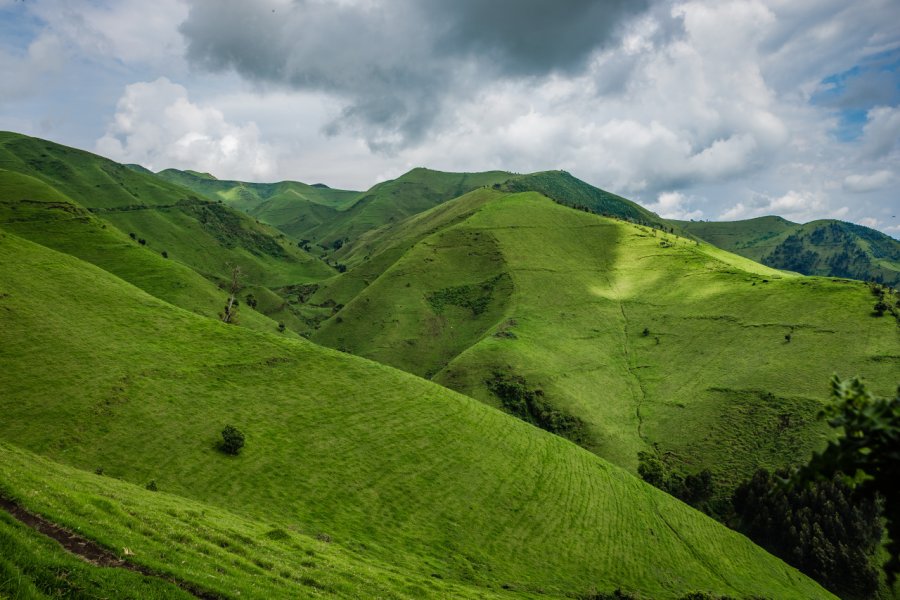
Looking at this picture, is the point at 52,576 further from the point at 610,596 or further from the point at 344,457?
the point at 610,596

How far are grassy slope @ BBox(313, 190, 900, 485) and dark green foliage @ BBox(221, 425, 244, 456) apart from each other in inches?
3253

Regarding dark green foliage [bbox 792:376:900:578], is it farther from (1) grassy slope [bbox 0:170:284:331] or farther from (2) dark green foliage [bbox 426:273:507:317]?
(2) dark green foliage [bbox 426:273:507:317]

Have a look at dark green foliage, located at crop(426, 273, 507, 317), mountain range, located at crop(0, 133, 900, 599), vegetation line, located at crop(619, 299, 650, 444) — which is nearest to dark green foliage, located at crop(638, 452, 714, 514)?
mountain range, located at crop(0, 133, 900, 599)

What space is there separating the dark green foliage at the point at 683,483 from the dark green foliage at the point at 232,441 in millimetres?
82000

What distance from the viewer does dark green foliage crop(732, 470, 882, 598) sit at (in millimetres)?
82375

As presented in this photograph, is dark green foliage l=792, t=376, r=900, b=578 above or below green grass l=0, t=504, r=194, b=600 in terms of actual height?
above

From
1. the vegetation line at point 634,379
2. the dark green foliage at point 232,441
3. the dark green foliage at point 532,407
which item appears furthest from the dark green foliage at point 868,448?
the vegetation line at point 634,379

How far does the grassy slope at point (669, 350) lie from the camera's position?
109m

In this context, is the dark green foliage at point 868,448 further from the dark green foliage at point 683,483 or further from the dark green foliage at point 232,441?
the dark green foliage at point 683,483

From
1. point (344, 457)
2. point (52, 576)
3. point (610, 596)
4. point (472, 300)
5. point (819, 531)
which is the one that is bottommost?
point (610, 596)

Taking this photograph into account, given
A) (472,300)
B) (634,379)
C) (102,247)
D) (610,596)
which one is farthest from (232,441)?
(472,300)

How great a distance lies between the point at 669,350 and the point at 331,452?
122730 millimetres

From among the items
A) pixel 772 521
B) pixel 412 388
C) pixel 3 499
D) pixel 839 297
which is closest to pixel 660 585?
pixel 412 388

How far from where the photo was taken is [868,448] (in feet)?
27.5
